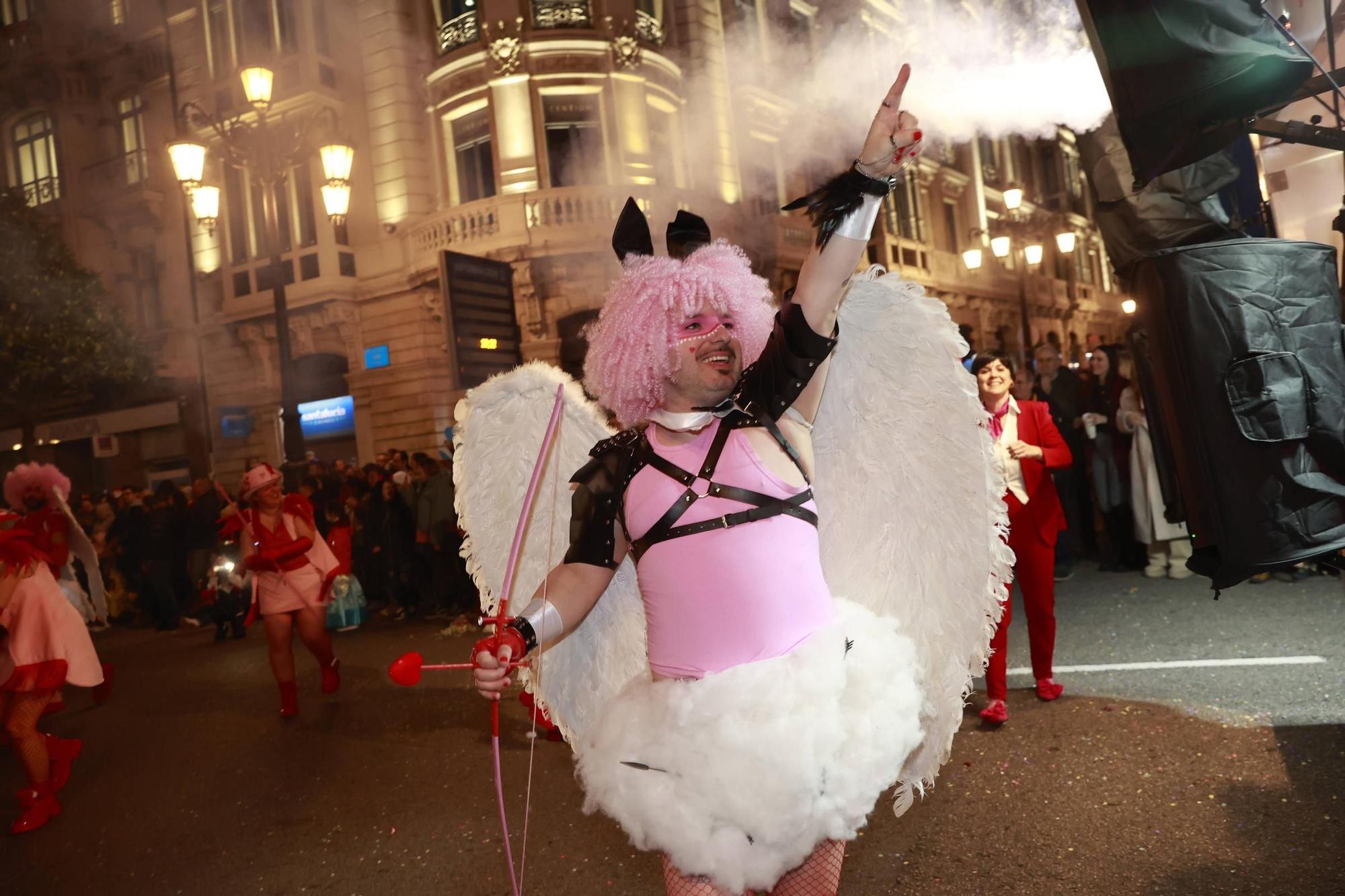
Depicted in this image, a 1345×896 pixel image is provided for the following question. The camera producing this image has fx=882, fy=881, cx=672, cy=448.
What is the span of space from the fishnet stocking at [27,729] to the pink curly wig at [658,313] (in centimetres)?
442

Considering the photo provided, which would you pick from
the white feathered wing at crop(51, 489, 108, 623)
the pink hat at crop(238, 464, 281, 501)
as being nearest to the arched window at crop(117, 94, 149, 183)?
the white feathered wing at crop(51, 489, 108, 623)

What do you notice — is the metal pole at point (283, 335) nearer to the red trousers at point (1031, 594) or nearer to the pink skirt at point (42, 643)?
the pink skirt at point (42, 643)

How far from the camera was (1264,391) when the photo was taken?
7.31 ft

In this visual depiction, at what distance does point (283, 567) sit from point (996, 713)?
460 centimetres

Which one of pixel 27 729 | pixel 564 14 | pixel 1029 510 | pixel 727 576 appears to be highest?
pixel 564 14

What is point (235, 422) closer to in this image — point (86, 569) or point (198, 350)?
point (198, 350)

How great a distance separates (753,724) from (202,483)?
1208 cm

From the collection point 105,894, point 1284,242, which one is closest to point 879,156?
point 1284,242

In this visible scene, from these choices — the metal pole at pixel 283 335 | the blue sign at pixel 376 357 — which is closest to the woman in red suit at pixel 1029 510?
the metal pole at pixel 283 335

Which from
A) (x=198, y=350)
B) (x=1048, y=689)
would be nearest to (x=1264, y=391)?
(x=1048, y=689)

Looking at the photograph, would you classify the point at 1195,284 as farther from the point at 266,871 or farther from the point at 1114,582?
the point at 1114,582

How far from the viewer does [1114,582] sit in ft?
24.5

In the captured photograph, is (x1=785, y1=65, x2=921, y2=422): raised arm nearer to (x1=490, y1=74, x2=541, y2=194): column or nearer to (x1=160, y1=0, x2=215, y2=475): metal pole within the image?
(x1=490, y1=74, x2=541, y2=194): column

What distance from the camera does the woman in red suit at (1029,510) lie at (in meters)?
4.39
